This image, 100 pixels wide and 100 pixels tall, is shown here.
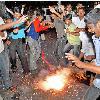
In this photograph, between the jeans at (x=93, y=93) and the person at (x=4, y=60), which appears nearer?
the jeans at (x=93, y=93)

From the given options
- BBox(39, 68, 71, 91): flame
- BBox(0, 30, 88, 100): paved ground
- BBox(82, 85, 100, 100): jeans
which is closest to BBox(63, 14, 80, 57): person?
BBox(39, 68, 71, 91): flame

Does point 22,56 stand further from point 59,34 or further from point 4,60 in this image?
point 4,60

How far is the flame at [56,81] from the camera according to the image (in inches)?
339

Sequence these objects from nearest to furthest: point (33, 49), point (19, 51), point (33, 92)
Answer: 1. point (33, 92)
2. point (19, 51)
3. point (33, 49)

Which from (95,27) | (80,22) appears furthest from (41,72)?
(95,27)

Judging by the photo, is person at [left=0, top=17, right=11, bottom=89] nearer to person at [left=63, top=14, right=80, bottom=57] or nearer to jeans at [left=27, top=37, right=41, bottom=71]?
jeans at [left=27, top=37, right=41, bottom=71]

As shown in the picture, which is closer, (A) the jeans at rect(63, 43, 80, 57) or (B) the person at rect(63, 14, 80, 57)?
(B) the person at rect(63, 14, 80, 57)

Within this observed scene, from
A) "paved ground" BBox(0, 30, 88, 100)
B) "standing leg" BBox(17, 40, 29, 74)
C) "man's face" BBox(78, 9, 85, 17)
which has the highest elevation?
"man's face" BBox(78, 9, 85, 17)

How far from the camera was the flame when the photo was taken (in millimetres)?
8609

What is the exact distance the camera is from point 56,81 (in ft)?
29.7

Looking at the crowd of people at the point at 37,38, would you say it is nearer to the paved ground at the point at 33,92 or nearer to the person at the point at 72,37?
the person at the point at 72,37

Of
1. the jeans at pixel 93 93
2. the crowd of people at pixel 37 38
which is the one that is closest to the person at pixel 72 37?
the crowd of people at pixel 37 38

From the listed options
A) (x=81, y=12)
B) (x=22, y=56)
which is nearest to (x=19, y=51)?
(x=22, y=56)

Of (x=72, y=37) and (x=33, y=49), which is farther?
(x=72, y=37)
